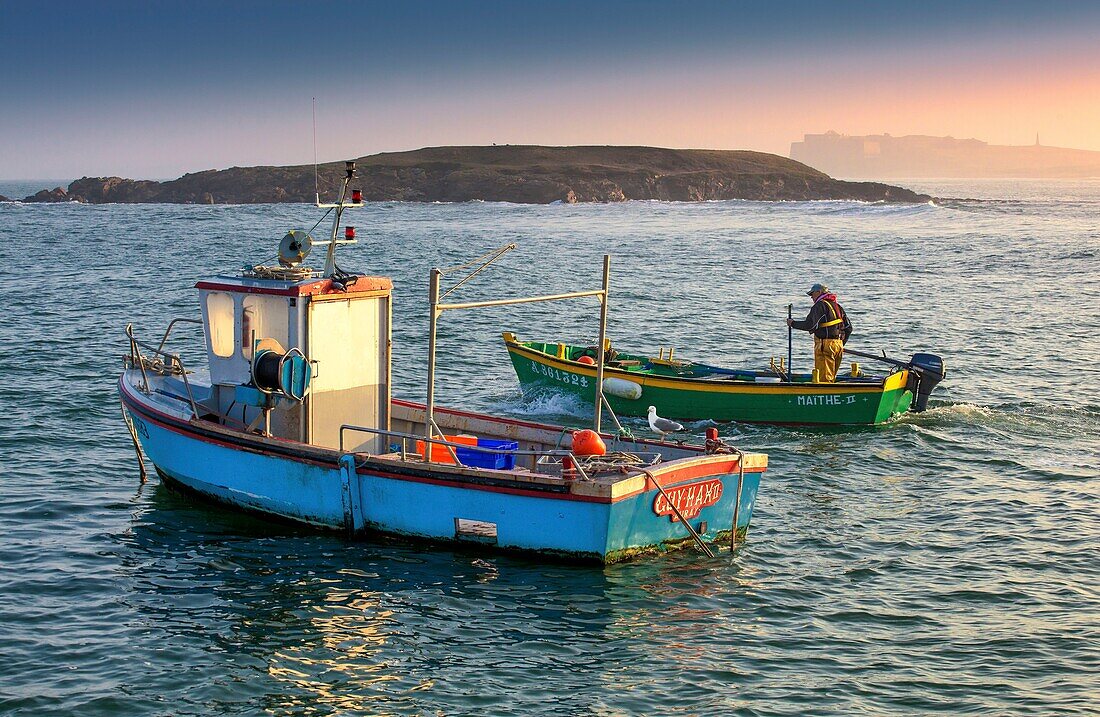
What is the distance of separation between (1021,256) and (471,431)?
54.5 m

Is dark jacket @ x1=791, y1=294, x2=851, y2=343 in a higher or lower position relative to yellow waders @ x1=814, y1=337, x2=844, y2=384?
higher

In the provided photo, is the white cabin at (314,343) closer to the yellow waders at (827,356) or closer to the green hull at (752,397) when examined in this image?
the green hull at (752,397)

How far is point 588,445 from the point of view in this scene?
13.7 m

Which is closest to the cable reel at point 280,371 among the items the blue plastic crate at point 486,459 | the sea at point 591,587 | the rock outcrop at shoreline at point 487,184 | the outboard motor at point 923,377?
the sea at point 591,587

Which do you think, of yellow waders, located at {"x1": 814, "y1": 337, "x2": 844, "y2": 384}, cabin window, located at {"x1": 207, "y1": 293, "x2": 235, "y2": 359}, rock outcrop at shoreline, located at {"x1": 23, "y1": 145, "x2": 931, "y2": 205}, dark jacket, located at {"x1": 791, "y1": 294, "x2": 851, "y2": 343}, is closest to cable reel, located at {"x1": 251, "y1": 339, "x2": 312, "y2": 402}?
cabin window, located at {"x1": 207, "y1": 293, "x2": 235, "y2": 359}

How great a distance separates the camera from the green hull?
21.7 metres

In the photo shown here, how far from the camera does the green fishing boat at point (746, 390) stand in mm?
21750

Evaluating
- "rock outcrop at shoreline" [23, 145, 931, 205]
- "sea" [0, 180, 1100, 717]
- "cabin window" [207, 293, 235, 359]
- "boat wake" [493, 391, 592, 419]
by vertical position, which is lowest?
"sea" [0, 180, 1100, 717]

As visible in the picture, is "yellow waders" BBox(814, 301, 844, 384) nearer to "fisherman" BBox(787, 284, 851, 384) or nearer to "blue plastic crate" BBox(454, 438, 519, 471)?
"fisherman" BBox(787, 284, 851, 384)

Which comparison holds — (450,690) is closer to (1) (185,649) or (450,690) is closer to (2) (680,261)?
(1) (185,649)

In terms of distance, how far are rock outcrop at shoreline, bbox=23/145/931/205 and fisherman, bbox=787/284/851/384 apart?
116m

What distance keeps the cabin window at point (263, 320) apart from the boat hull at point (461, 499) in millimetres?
1274

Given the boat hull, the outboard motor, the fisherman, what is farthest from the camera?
the outboard motor

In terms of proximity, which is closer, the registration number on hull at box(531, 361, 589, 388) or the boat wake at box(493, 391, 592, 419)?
the boat wake at box(493, 391, 592, 419)
